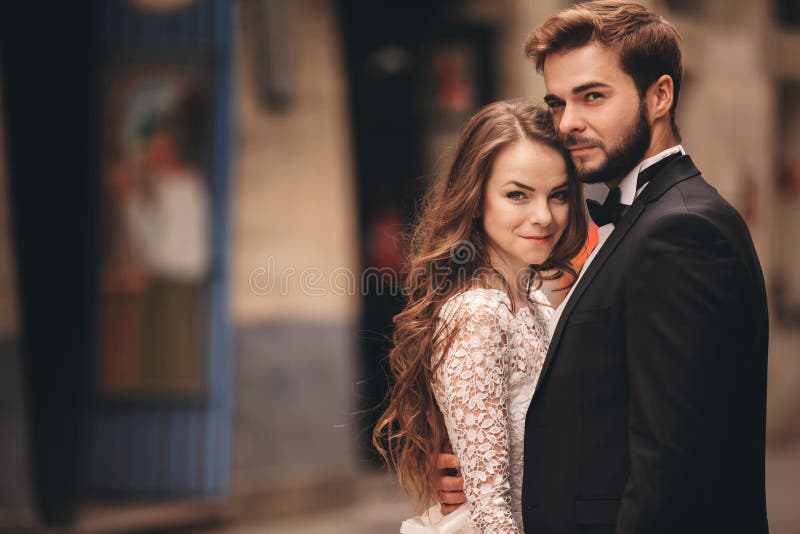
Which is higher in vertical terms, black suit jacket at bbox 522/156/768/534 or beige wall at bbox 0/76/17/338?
beige wall at bbox 0/76/17/338

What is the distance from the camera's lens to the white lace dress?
2.30 meters

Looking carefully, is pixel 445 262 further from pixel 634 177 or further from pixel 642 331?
pixel 642 331

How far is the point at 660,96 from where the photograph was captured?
222 cm

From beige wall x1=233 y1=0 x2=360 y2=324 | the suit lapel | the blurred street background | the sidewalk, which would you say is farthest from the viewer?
beige wall x1=233 y1=0 x2=360 y2=324

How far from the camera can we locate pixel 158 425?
7.01 meters

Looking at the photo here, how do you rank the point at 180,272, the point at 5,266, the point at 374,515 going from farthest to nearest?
the point at 374,515 < the point at 180,272 < the point at 5,266

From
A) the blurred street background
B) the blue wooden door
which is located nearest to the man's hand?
the blurred street background

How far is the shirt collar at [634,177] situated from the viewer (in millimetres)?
2219

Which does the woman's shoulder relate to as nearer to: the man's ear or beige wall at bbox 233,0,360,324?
the man's ear

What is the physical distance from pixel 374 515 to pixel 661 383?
565 centimetres

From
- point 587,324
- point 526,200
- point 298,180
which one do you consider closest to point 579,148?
point 526,200

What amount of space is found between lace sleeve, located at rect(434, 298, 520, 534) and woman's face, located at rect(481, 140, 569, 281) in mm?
220

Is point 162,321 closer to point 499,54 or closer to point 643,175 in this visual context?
point 499,54

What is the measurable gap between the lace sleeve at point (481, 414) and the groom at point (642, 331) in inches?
2.8
